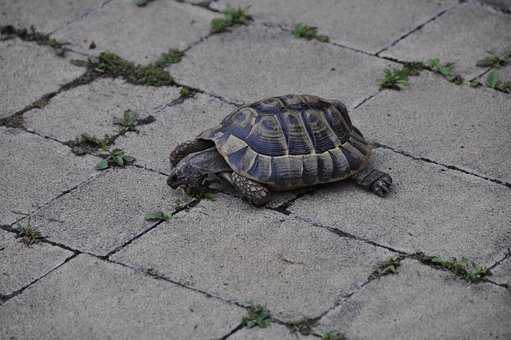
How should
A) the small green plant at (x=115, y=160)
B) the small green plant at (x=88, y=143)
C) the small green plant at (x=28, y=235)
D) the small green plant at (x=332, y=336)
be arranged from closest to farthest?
the small green plant at (x=332, y=336), the small green plant at (x=28, y=235), the small green plant at (x=115, y=160), the small green plant at (x=88, y=143)

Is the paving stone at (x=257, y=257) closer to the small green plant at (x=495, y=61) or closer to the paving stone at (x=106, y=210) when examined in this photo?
the paving stone at (x=106, y=210)

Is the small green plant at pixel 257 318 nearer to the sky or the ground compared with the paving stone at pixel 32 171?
nearer to the sky

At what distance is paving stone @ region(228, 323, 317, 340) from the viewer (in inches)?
175

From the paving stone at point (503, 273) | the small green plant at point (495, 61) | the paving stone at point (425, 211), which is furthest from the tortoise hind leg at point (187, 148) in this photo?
the small green plant at point (495, 61)

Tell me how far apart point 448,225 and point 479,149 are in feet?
3.03

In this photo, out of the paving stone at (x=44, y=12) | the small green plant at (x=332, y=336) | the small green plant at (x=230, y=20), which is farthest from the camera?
the paving stone at (x=44, y=12)

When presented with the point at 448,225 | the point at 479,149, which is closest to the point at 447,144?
the point at 479,149

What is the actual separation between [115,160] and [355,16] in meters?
2.74

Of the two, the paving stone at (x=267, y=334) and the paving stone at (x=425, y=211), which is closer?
the paving stone at (x=267, y=334)

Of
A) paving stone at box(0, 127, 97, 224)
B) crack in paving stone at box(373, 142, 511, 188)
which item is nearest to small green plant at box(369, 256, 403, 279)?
crack in paving stone at box(373, 142, 511, 188)

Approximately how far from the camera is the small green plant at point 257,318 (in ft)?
14.8

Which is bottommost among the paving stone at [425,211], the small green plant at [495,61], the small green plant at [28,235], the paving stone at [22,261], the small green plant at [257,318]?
the paving stone at [22,261]

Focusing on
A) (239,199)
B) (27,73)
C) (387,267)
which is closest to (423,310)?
(387,267)

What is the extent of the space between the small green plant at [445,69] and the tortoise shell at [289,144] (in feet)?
4.92
